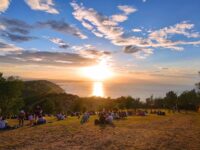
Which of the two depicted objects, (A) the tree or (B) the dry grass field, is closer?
(B) the dry grass field

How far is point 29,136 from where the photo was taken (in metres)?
25.4

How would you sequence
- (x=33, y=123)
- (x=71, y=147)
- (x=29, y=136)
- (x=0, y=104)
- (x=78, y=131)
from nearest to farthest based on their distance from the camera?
(x=71, y=147)
(x=29, y=136)
(x=78, y=131)
(x=33, y=123)
(x=0, y=104)

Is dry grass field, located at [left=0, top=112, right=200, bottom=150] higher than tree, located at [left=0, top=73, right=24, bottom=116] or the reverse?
the reverse

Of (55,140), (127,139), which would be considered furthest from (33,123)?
(127,139)

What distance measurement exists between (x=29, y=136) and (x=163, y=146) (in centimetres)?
1156

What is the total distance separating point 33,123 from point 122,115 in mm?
15041

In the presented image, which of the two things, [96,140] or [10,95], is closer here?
[96,140]

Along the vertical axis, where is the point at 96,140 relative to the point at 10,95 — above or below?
below

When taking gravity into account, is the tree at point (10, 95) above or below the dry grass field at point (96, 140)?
above

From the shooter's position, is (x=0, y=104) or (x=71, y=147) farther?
(x=0, y=104)

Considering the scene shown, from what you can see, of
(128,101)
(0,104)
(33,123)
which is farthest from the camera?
(128,101)

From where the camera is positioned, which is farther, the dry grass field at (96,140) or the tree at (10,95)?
the tree at (10,95)

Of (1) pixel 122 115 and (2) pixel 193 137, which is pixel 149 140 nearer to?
(2) pixel 193 137

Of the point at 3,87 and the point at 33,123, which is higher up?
the point at 3,87
